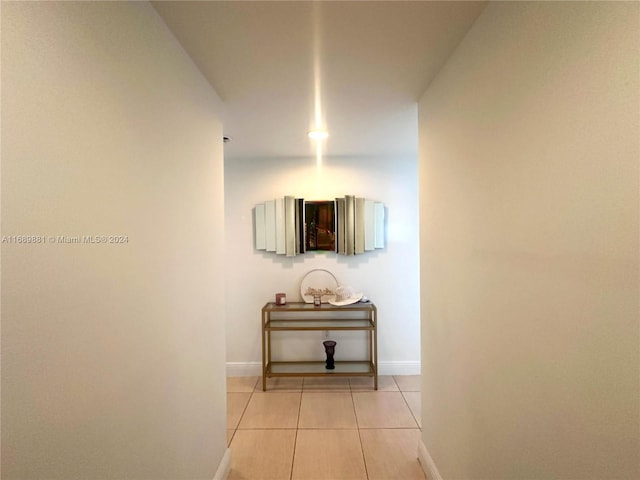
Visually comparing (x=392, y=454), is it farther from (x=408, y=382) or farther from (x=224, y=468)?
(x=408, y=382)

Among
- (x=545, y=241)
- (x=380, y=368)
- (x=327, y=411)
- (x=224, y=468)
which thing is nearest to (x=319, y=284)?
(x=380, y=368)

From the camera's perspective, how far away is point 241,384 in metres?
3.33

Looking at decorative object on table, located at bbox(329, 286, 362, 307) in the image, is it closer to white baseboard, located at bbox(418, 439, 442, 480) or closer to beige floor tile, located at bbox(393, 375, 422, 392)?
beige floor tile, located at bbox(393, 375, 422, 392)

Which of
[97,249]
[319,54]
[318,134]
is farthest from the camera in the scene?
[318,134]

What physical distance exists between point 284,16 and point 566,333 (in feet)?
4.41

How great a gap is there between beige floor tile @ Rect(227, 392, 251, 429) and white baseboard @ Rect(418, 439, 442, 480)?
138 cm

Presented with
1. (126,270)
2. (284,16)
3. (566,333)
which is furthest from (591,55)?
(126,270)

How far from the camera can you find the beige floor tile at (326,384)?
3.16m

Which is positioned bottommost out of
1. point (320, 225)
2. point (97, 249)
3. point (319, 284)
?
point (319, 284)

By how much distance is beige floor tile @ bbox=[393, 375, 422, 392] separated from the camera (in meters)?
3.16

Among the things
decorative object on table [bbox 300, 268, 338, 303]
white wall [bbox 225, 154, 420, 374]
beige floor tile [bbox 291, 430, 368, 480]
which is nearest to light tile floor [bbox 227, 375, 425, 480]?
beige floor tile [bbox 291, 430, 368, 480]

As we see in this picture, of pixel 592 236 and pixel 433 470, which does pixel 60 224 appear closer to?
pixel 592 236

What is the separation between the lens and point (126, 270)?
990 millimetres

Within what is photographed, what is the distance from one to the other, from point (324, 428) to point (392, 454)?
1.79 feet
